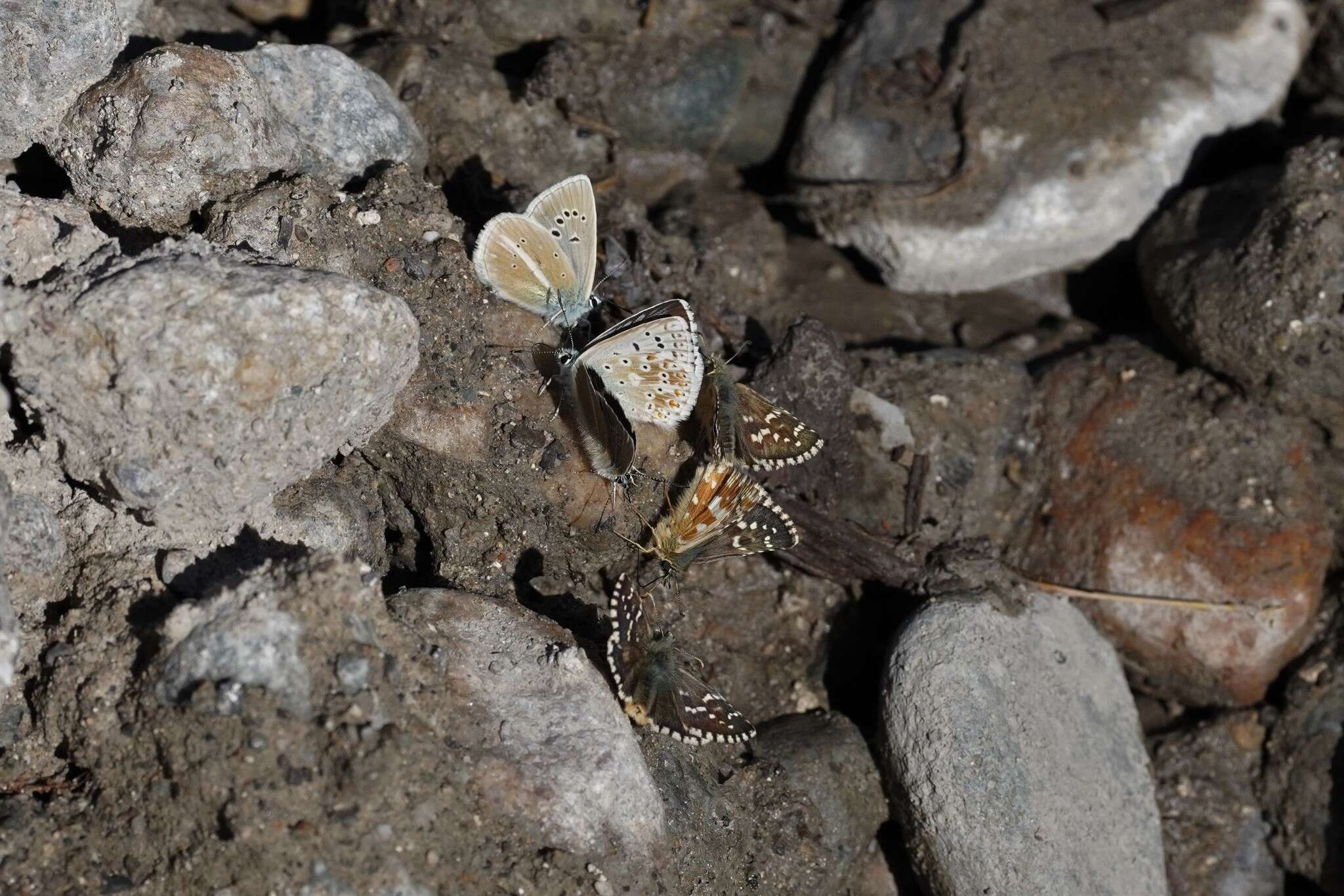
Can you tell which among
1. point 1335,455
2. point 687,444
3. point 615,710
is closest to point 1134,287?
point 1335,455

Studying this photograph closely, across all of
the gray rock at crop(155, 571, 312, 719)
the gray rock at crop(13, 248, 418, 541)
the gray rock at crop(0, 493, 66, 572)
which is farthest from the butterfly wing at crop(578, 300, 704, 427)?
the gray rock at crop(0, 493, 66, 572)

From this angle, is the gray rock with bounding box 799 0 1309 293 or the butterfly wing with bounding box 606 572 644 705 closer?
the butterfly wing with bounding box 606 572 644 705

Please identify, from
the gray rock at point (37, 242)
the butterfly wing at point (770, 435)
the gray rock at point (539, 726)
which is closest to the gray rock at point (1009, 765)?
the butterfly wing at point (770, 435)

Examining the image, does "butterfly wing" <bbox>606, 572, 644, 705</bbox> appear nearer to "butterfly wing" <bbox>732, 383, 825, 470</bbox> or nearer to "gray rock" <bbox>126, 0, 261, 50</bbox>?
"butterfly wing" <bbox>732, 383, 825, 470</bbox>

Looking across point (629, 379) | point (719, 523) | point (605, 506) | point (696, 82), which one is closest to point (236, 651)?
point (605, 506)

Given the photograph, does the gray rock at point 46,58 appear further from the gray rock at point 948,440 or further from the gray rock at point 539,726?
the gray rock at point 948,440

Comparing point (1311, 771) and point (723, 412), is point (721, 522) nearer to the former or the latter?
point (723, 412)
